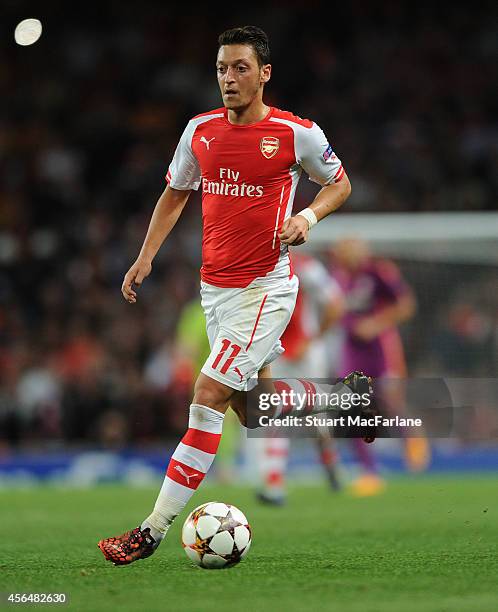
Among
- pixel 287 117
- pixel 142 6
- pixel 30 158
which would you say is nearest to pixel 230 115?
pixel 287 117

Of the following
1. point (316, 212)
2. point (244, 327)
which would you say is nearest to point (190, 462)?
point (244, 327)

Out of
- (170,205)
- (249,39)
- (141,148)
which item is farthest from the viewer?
(141,148)

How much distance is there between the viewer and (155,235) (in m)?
5.76

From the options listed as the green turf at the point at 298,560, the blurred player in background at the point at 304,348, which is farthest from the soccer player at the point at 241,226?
the blurred player in background at the point at 304,348

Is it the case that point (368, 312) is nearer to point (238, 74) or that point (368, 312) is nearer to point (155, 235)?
point (155, 235)

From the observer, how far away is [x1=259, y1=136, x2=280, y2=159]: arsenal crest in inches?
214

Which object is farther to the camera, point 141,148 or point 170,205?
point 141,148

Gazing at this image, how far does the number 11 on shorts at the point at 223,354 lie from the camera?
17.4 ft

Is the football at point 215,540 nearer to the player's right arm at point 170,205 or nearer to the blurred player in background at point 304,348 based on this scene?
the player's right arm at point 170,205

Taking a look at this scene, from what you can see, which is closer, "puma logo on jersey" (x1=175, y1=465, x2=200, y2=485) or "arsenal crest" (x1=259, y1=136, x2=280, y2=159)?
"puma logo on jersey" (x1=175, y1=465, x2=200, y2=485)

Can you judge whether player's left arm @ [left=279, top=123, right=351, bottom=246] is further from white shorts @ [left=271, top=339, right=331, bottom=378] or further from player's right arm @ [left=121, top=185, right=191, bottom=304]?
white shorts @ [left=271, top=339, right=331, bottom=378]

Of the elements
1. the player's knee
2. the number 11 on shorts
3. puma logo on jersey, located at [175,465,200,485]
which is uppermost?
the number 11 on shorts

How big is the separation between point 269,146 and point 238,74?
1.15 feet

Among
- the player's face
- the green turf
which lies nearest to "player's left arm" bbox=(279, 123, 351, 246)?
the player's face
